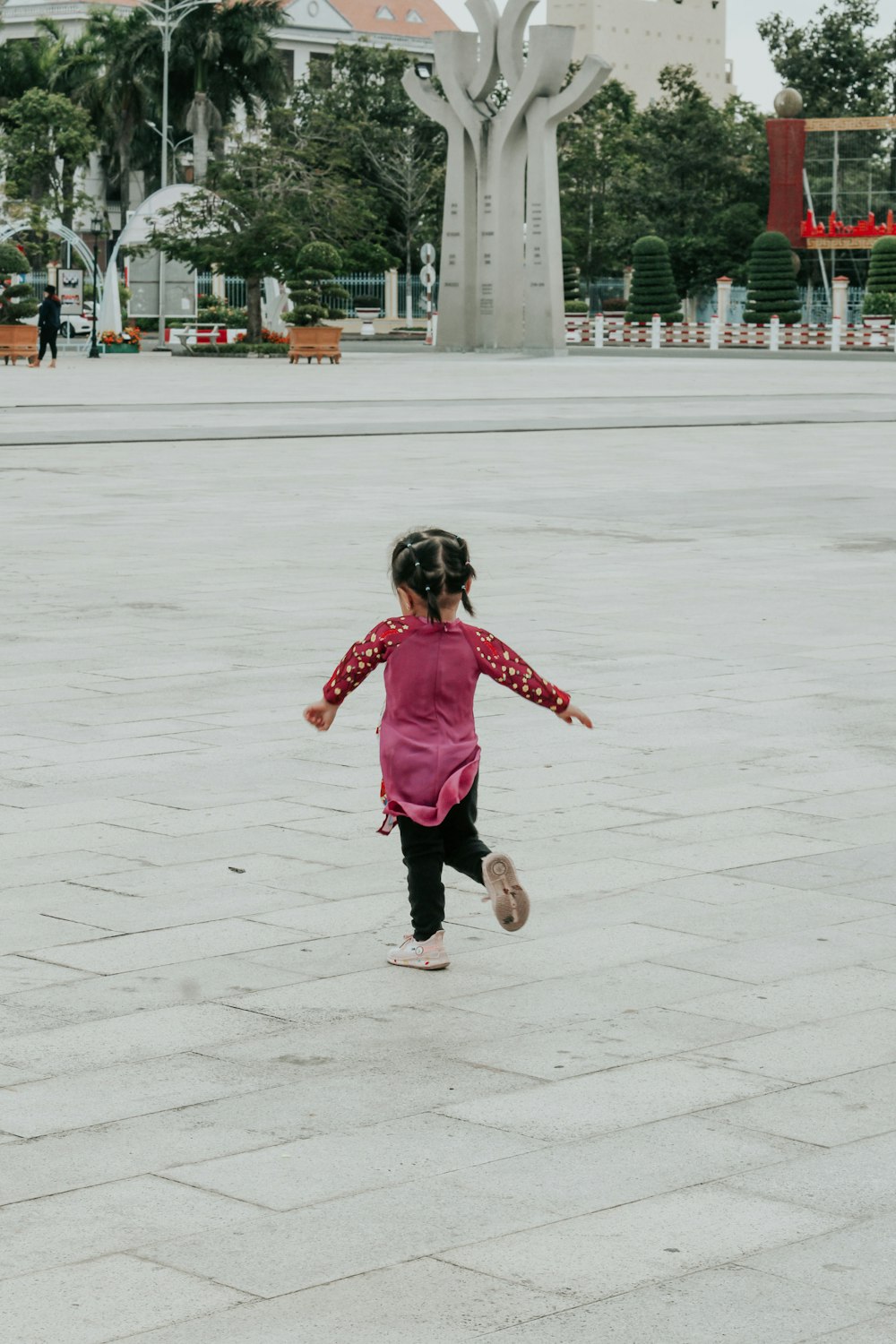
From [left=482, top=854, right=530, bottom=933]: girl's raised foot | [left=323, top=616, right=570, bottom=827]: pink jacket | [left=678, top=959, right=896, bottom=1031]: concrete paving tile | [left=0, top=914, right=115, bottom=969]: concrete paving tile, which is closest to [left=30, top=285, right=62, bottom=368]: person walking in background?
[left=0, top=914, right=115, bottom=969]: concrete paving tile

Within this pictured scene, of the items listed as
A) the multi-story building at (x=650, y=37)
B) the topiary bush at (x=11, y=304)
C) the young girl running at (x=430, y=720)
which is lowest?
the young girl running at (x=430, y=720)

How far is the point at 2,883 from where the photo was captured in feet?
19.3

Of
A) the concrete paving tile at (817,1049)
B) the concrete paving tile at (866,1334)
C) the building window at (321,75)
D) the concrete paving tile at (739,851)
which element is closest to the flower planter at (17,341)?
the concrete paving tile at (739,851)

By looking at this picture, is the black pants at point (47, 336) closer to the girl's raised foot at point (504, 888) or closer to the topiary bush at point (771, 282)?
the topiary bush at point (771, 282)

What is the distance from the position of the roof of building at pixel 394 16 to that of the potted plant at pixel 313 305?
73.4 meters

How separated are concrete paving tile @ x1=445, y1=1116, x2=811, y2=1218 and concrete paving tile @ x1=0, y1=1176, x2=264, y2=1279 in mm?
465

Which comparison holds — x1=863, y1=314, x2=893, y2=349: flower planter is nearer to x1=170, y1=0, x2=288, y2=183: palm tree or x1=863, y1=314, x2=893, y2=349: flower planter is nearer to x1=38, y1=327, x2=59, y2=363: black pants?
x1=38, y1=327, x2=59, y2=363: black pants

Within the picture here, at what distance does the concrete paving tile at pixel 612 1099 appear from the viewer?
413 centimetres

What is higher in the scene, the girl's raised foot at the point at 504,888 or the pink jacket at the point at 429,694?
the pink jacket at the point at 429,694

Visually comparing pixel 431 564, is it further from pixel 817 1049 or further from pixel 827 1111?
pixel 827 1111

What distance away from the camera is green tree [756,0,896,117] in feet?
282

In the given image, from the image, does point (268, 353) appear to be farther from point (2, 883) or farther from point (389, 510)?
point (2, 883)

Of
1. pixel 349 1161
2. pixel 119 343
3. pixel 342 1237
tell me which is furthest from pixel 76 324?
pixel 342 1237

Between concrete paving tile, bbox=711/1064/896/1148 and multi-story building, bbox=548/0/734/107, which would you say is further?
multi-story building, bbox=548/0/734/107
